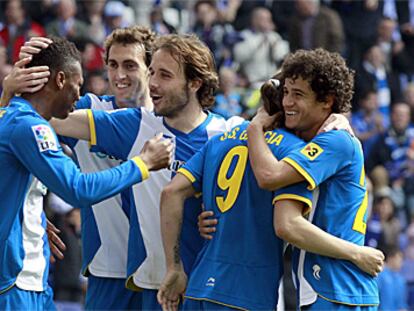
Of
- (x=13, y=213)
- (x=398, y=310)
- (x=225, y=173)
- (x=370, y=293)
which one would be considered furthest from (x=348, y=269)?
(x=398, y=310)

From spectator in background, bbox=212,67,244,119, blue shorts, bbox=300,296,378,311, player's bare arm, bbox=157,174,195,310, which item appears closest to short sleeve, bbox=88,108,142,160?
player's bare arm, bbox=157,174,195,310

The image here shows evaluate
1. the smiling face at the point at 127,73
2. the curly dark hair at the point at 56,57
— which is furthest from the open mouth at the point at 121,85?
the curly dark hair at the point at 56,57

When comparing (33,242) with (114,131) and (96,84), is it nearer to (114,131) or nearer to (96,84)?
(114,131)

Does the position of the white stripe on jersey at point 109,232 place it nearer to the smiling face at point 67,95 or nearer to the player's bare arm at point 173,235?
the player's bare arm at point 173,235

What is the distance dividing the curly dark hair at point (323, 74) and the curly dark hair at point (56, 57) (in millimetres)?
1380

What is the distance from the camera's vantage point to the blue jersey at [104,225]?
7.74 metres

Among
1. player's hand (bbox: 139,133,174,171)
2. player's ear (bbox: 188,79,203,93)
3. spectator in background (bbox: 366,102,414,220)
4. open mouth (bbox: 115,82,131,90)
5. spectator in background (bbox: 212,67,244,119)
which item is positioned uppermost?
player's ear (bbox: 188,79,203,93)

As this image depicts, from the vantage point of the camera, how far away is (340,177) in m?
6.18

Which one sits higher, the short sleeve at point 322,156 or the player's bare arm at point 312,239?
the short sleeve at point 322,156

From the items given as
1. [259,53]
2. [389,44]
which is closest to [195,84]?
[259,53]

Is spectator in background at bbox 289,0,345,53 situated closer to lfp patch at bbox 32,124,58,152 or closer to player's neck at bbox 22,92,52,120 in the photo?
player's neck at bbox 22,92,52,120

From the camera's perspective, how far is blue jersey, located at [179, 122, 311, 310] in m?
6.30

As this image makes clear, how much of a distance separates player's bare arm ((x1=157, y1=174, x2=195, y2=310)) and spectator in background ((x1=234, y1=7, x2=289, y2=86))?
961 cm

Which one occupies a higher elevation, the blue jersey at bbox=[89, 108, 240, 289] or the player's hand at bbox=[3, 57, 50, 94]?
the player's hand at bbox=[3, 57, 50, 94]
